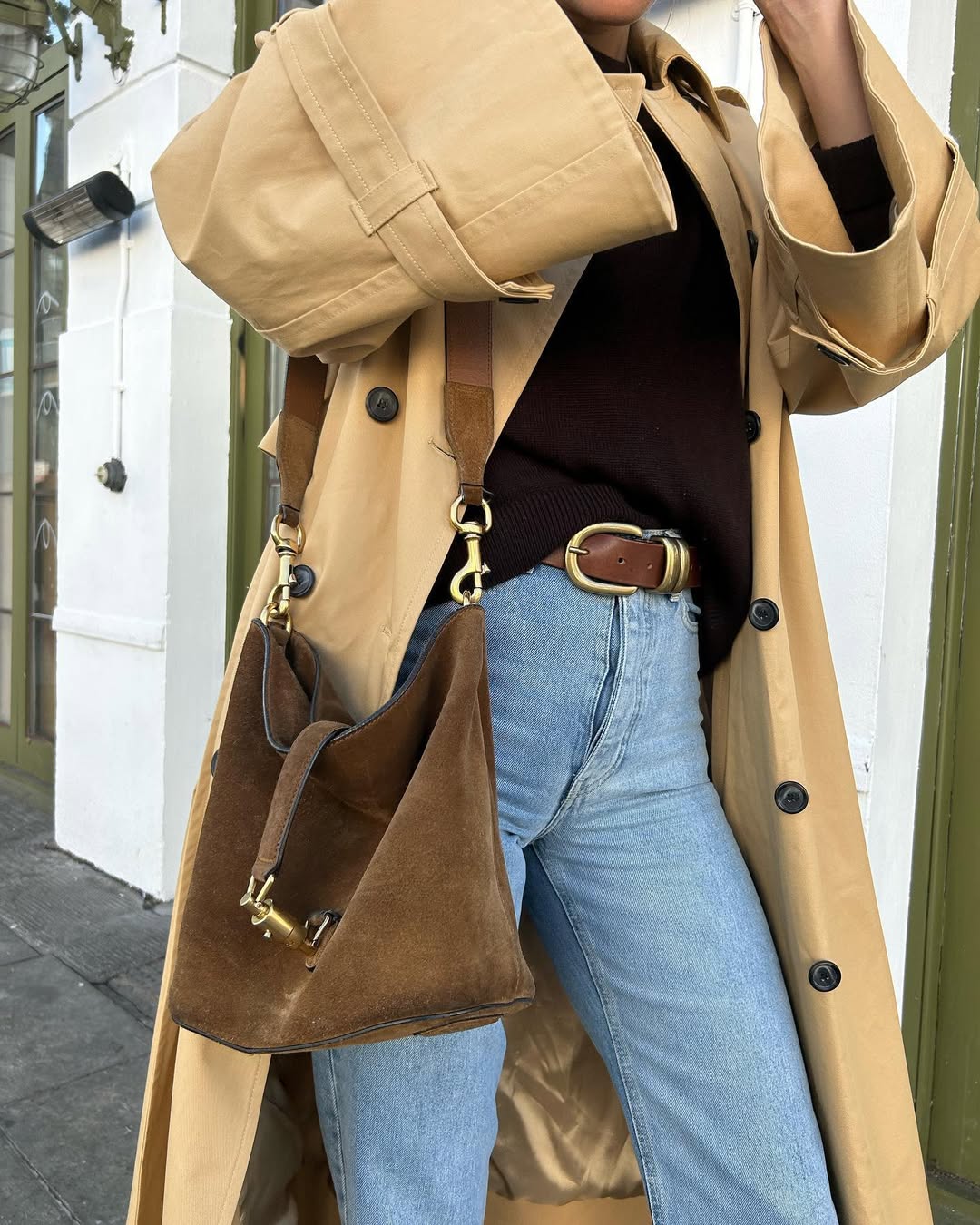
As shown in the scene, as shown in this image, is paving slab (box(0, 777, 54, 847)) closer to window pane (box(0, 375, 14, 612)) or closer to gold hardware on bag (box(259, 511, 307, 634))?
window pane (box(0, 375, 14, 612))

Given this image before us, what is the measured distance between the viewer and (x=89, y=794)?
3426mm

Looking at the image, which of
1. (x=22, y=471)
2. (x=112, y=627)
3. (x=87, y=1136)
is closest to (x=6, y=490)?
(x=22, y=471)

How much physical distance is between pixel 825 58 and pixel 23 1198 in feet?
7.19

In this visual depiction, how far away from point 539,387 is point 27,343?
387 centimetres

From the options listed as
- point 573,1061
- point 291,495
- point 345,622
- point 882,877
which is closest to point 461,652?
point 345,622

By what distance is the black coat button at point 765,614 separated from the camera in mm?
1116

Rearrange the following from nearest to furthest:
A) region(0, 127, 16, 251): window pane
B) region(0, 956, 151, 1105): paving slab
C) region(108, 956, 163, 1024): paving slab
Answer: region(0, 956, 151, 1105): paving slab, region(108, 956, 163, 1024): paving slab, region(0, 127, 16, 251): window pane

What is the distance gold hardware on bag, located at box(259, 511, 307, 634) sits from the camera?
1.00 meters

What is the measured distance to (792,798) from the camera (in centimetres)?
111

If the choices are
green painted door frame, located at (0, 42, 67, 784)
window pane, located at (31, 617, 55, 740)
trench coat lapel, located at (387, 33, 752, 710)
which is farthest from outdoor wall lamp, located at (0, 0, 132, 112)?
trench coat lapel, located at (387, 33, 752, 710)

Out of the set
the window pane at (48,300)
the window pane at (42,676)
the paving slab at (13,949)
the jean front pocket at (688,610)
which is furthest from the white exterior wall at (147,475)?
the jean front pocket at (688,610)

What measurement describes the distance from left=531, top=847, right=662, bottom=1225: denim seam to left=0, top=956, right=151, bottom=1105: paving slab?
161cm

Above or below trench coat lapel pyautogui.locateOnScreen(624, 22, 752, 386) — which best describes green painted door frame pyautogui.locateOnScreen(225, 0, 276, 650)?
below

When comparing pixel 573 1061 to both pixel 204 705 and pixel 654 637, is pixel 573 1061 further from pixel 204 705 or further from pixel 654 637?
pixel 204 705
